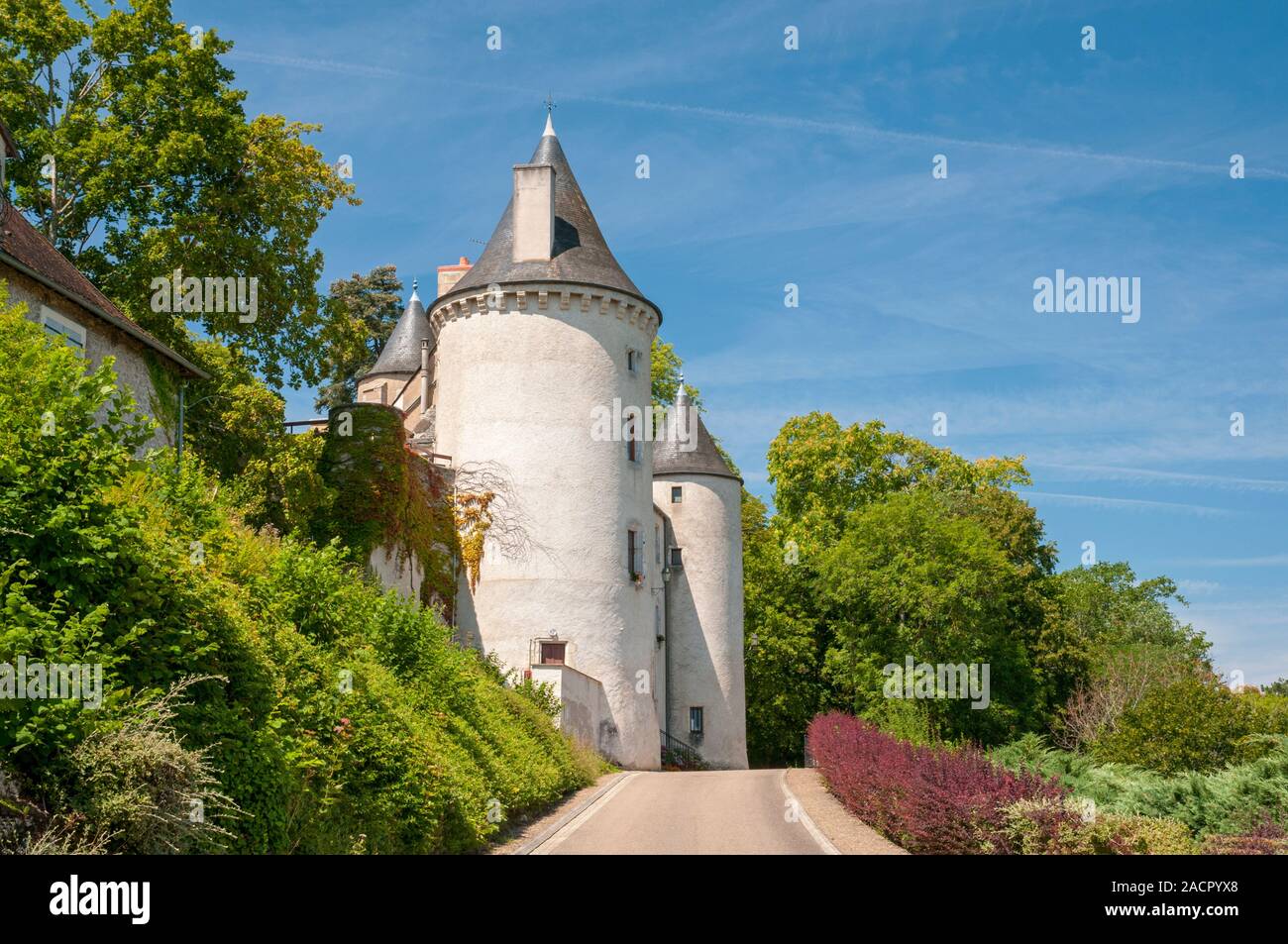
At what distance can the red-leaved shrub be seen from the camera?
15.0 m

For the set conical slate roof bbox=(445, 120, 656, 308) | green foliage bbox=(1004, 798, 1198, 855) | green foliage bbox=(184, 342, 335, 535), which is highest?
conical slate roof bbox=(445, 120, 656, 308)

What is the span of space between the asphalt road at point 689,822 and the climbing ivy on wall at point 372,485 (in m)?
8.64

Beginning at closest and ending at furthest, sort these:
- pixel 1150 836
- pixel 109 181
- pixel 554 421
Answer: pixel 1150 836
pixel 109 181
pixel 554 421

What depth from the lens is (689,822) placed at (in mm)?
19438

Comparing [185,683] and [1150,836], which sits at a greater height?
[185,683]

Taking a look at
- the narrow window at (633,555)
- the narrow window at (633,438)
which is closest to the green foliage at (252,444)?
the narrow window at (633,555)

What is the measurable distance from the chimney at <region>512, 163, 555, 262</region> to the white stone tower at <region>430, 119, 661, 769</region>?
0.04 metres

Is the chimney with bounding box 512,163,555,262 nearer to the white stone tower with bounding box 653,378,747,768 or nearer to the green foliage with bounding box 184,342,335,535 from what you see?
the green foliage with bounding box 184,342,335,535

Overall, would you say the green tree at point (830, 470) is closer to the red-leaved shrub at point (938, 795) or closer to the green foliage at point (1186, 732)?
the green foliage at point (1186, 732)

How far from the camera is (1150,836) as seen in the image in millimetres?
14492

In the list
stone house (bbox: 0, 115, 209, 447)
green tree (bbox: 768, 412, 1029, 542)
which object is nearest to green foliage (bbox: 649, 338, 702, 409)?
green tree (bbox: 768, 412, 1029, 542)
